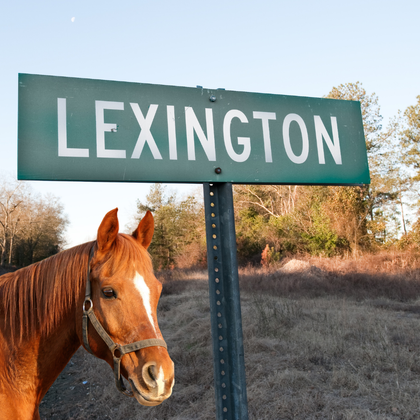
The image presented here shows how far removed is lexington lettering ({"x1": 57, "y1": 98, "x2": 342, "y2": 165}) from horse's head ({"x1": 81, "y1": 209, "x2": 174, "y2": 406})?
36cm

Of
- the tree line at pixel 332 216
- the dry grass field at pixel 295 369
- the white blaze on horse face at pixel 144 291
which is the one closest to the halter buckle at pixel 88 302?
the white blaze on horse face at pixel 144 291

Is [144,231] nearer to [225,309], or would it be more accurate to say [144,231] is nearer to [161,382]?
[225,309]

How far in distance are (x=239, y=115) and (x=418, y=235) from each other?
17301mm

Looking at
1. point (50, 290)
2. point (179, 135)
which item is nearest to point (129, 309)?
point (50, 290)

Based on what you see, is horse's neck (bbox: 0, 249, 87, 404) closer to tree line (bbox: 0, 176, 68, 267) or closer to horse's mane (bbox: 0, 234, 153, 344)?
horse's mane (bbox: 0, 234, 153, 344)

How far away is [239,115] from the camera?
172 centimetres

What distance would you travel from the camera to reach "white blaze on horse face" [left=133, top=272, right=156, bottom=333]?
4.40 feet

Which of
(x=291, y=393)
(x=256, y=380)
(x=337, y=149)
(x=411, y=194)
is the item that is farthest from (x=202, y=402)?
(x=411, y=194)

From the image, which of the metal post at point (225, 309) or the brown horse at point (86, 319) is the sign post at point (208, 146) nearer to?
the metal post at point (225, 309)

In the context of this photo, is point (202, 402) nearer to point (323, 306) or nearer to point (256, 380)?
point (256, 380)

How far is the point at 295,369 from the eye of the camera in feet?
13.9

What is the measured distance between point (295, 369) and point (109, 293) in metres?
3.62

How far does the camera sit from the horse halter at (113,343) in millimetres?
1272

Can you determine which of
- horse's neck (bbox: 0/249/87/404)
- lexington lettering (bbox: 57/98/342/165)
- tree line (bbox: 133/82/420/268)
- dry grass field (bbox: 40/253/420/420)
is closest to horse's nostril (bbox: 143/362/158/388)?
horse's neck (bbox: 0/249/87/404)
